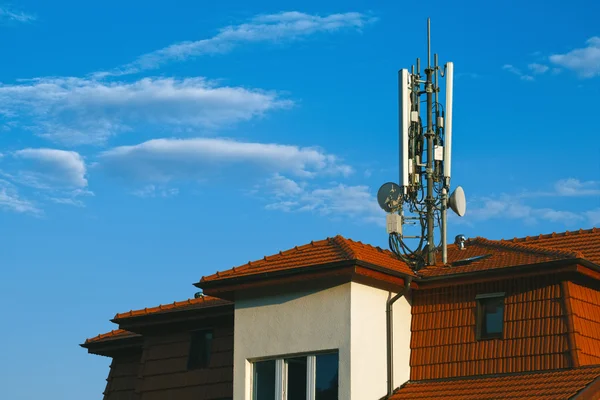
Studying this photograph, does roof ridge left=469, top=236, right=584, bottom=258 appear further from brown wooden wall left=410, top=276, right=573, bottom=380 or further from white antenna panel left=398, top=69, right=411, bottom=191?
white antenna panel left=398, top=69, right=411, bottom=191

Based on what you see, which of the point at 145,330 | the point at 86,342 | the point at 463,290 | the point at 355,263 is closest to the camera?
the point at 355,263

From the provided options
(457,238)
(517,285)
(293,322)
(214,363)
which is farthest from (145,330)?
(517,285)

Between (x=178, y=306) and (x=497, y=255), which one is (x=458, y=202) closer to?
(x=497, y=255)

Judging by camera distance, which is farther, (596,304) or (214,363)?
(214,363)

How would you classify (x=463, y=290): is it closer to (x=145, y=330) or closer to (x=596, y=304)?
(x=596, y=304)

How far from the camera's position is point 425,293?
27500 millimetres

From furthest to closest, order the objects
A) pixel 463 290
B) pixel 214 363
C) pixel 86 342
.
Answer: pixel 86 342
pixel 214 363
pixel 463 290

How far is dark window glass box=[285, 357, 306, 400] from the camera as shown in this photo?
1020 inches

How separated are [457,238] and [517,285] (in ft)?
15.4

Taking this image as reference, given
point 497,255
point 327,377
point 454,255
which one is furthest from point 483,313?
point 327,377

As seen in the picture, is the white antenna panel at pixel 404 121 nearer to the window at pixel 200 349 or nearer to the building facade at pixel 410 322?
the building facade at pixel 410 322

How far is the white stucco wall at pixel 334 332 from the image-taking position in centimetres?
2542

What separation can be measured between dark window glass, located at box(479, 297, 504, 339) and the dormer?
1.89 metres

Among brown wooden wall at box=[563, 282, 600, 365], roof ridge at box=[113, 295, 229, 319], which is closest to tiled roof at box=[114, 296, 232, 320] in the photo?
roof ridge at box=[113, 295, 229, 319]
